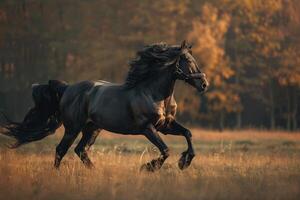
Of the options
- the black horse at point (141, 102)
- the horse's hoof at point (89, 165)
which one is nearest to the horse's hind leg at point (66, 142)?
the black horse at point (141, 102)

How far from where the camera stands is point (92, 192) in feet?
34.2

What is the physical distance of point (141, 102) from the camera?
1291 cm

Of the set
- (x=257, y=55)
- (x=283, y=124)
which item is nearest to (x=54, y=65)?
(x=257, y=55)

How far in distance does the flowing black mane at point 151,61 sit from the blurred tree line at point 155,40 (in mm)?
19551

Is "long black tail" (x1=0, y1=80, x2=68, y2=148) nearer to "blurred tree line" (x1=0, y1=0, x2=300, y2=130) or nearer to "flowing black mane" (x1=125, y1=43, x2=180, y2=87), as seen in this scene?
"flowing black mane" (x1=125, y1=43, x2=180, y2=87)

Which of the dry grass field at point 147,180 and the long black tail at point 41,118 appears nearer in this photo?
the dry grass field at point 147,180

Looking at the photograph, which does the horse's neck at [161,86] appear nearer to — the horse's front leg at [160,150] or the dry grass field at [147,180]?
the horse's front leg at [160,150]

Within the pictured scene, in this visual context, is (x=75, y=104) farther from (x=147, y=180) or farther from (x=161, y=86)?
(x=147, y=180)

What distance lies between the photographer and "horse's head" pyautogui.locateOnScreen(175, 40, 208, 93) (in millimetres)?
12859

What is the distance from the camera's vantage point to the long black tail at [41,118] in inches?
578

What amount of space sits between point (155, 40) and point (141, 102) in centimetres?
2045

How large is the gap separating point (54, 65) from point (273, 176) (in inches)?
965

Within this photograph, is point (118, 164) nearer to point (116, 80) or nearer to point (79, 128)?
point (79, 128)

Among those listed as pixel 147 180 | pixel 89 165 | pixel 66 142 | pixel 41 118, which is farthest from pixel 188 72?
pixel 41 118
